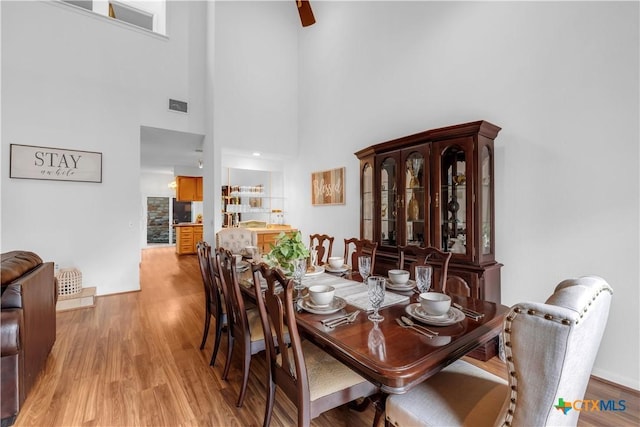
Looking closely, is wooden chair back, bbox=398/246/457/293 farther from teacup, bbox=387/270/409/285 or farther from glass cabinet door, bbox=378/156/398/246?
glass cabinet door, bbox=378/156/398/246

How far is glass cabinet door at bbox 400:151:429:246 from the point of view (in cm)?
281

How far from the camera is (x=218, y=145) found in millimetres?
4629

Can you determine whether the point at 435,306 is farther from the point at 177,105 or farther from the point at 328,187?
the point at 177,105

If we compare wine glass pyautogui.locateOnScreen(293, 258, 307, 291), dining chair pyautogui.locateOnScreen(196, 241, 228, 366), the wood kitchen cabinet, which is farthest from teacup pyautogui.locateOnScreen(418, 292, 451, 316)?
the wood kitchen cabinet

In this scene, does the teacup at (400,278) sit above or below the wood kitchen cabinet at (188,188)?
below

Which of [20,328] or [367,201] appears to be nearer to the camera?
[20,328]

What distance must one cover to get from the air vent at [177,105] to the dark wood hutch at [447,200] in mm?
3513

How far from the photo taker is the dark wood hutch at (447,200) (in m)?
2.40

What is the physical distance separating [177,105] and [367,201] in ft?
11.9

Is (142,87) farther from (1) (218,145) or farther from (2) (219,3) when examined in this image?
(2) (219,3)

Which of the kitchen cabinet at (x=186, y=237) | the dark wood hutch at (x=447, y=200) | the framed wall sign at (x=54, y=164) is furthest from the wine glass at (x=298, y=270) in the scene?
the kitchen cabinet at (x=186, y=237)

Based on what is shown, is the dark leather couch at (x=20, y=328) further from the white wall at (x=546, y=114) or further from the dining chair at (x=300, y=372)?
the white wall at (x=546, y=114)

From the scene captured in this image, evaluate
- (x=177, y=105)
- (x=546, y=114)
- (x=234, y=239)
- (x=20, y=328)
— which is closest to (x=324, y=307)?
(x=20, y=328)

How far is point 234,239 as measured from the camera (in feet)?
12.3
